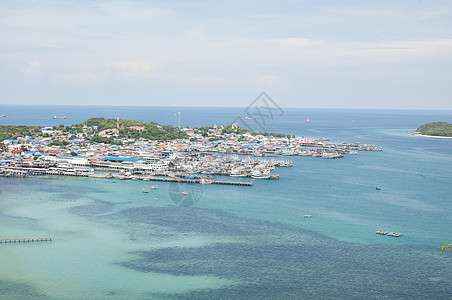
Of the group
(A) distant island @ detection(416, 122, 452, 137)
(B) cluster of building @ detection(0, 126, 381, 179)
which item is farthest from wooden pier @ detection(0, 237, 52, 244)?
(A) distant island @ detection(416, 122, 452, 137)

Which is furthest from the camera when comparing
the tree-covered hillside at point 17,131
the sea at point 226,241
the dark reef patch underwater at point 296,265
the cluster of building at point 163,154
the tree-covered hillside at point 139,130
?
the tree-covered hillside at point 139,130

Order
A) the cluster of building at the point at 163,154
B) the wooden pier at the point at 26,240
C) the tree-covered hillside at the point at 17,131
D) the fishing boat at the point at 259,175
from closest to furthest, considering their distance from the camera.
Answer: the wooden pier at the point at 26,240 → the fishing boat at the point at 259,175 → the cluster of building at the point at 163,154 → the tree-covered hillside at the point at 17,131

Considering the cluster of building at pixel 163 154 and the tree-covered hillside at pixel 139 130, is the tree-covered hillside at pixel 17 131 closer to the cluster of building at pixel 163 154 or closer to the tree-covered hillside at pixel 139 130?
the cluster of building at pixel 163 154

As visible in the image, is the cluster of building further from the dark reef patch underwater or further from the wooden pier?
the dark reef patch underwater

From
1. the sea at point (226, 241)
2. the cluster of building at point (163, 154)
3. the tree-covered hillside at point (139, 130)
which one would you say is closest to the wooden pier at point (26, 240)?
the sea at point (226, 241)

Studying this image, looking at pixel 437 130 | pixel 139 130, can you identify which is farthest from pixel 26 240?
pixel 437 130

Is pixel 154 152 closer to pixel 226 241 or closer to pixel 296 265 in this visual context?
pixel 226 241
